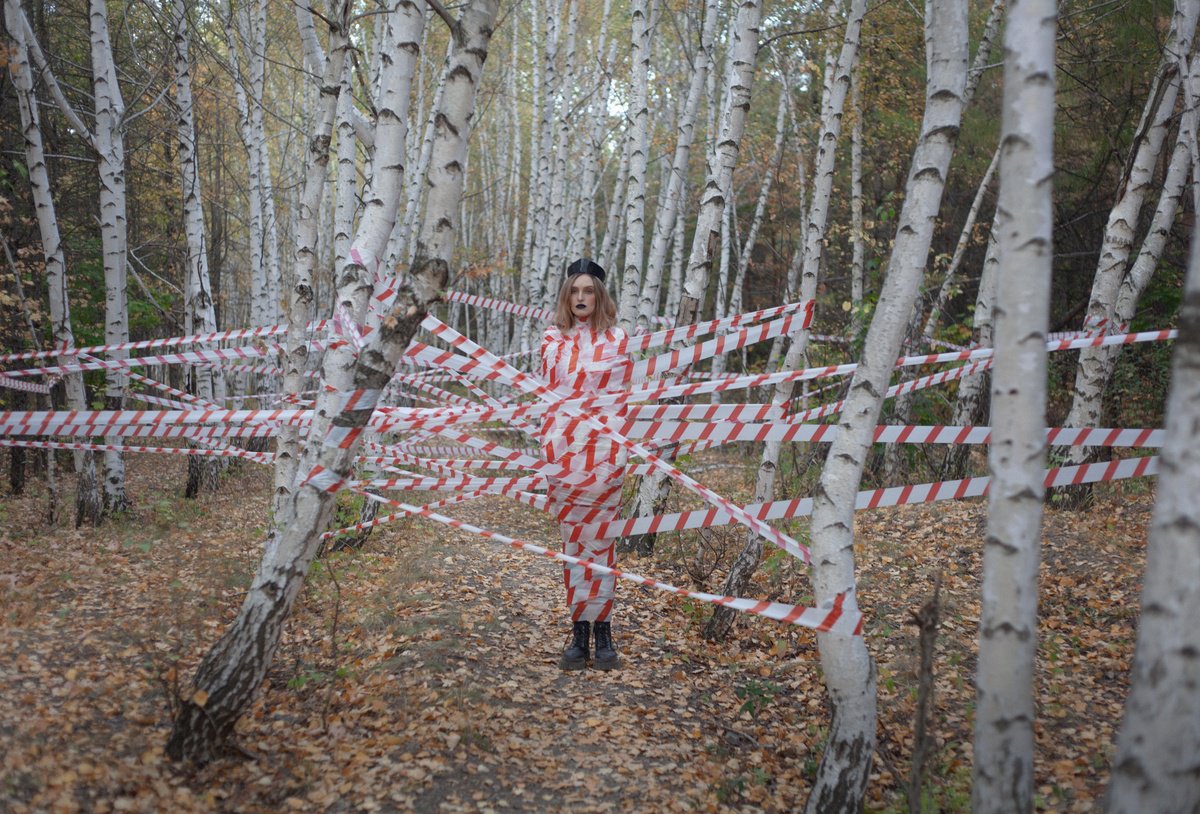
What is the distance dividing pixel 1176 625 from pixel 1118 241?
6.11 m

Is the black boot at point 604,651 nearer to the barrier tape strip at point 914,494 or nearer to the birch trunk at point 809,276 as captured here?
the barrier tape strip at point 914,494

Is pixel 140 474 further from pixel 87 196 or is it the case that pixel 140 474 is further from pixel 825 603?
pixel 825 603

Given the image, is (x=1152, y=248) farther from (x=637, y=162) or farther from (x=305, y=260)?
(x=305, y=260)

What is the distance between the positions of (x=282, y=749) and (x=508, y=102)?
756 inches

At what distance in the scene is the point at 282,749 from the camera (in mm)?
3496

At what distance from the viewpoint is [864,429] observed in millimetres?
3074

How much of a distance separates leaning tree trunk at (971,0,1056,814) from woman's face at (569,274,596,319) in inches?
101

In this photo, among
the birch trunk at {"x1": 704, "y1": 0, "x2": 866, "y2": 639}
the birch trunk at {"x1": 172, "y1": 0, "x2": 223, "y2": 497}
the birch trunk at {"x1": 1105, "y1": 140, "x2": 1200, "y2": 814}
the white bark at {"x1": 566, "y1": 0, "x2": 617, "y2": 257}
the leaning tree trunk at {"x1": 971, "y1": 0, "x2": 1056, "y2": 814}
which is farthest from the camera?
the white bark at {"x1": 566, "y1": 0, "x2": 617, "y2": 257}

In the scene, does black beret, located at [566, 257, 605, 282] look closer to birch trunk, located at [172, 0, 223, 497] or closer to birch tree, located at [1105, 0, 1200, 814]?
birch tree, located at [1105, 0, 1200, 814]

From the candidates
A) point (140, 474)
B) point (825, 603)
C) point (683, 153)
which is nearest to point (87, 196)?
point (140, 474)

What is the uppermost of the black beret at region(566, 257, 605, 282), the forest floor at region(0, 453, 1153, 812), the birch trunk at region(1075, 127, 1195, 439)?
the birch trunk at region(1075, 127, 1195, 439)

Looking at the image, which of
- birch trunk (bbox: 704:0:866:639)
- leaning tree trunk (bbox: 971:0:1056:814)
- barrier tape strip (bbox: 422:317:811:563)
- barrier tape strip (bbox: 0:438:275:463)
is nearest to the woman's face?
barrier tape strip (bbox: 422:317:811:563)

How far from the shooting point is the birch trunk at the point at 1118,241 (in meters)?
6.66

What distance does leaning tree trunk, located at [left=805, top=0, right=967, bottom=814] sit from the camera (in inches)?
119
